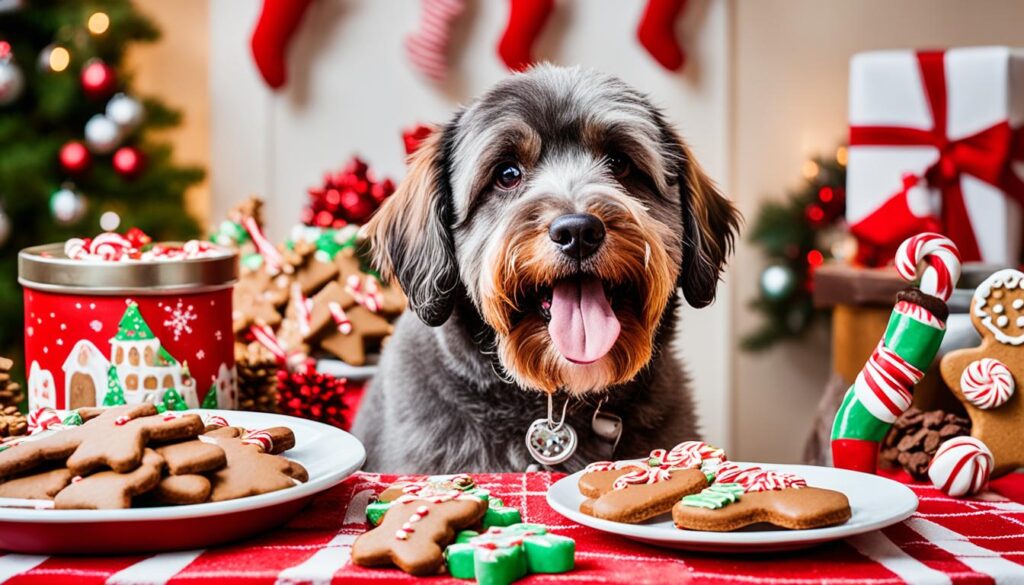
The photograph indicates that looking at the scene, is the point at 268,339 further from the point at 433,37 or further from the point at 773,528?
the point at 433,37

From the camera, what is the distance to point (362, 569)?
89 cm

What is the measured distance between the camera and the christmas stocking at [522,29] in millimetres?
4000

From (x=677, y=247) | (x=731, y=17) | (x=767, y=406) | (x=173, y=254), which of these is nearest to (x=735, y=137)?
(x=731, y=17)

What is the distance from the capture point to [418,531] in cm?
91

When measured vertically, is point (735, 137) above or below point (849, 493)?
above

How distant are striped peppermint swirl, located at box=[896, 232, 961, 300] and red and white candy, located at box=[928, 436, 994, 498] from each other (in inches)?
7.1

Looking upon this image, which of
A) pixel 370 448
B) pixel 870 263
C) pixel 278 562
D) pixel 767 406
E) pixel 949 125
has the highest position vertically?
pixel 949 125

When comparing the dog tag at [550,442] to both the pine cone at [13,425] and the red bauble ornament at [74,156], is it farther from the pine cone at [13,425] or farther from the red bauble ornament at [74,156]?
the red bauble ornament at [74,156]

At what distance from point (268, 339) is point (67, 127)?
2.32 m

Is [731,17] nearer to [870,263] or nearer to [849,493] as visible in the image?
[870,263]

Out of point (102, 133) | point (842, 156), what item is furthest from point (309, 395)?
point (842, 156)

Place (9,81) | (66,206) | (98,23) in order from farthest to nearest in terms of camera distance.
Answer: (98,23) < (66,206) < (9,81)

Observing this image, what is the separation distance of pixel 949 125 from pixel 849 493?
149cm

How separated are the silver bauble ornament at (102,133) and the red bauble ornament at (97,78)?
0.32 feet
